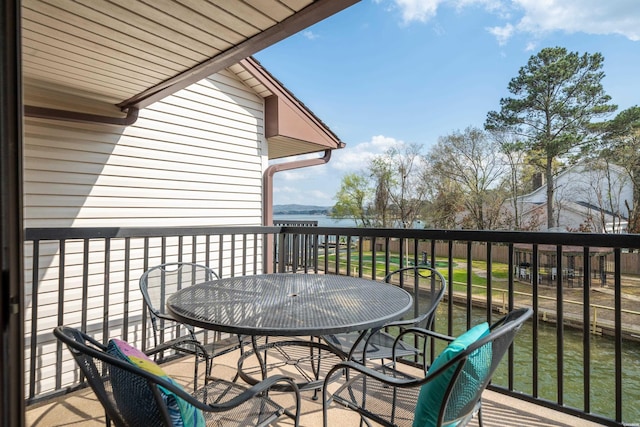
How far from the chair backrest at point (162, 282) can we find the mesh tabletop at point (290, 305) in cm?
47

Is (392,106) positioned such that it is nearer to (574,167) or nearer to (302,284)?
(574,167)

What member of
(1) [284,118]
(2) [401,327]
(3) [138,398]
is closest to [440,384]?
(3) [138,398]

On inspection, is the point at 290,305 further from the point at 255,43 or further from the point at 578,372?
the point at 578,372

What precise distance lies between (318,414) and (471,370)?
1.35m

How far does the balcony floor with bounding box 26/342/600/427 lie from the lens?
2.06 metres

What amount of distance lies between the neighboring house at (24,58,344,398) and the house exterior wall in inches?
0.4

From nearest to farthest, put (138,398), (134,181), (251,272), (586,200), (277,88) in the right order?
(138,398) → (134,181) → (251,272) → (277,88) → (586,200)

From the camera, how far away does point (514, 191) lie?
17766mm

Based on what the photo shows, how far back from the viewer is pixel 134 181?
161 inches

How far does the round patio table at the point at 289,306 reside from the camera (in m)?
1.42

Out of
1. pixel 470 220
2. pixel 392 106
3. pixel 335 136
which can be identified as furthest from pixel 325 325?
pixel 392 106

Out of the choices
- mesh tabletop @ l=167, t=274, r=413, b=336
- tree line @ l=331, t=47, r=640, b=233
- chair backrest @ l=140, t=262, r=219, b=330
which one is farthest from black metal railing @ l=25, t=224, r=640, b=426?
tree line @ l=331, t=47, r=640, b=233

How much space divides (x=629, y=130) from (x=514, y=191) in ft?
16.5

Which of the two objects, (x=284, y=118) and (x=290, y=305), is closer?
(x=290, y=305)
